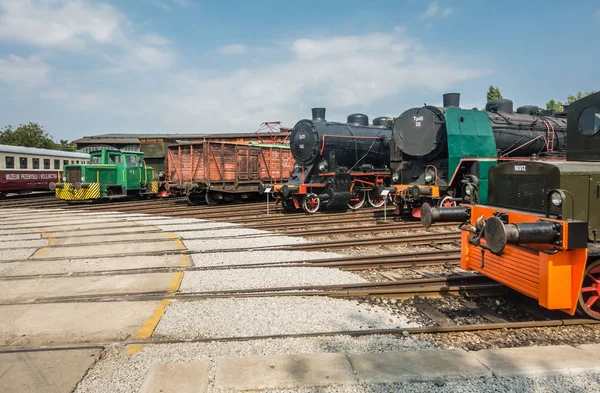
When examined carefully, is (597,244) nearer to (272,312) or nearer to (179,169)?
(272,312)

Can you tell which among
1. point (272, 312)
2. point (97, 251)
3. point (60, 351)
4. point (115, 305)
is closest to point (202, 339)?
point (272, 312)

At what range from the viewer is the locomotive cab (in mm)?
3453

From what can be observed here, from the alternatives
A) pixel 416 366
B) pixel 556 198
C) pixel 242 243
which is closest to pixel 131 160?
pixel 242 243

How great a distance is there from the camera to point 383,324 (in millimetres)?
4051

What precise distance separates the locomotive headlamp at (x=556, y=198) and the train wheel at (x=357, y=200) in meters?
10.3

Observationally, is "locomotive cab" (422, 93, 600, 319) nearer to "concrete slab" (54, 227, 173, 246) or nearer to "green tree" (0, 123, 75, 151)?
"concrete slab" (54, 227, 173, 246)

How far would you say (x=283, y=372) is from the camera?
10.0 feet

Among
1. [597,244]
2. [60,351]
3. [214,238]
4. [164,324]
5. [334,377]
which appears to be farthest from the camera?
[214,238]

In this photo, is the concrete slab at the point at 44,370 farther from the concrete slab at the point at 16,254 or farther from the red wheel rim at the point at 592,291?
the concrete slab at the point at 16,254

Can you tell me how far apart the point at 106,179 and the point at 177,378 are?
18.9 metres

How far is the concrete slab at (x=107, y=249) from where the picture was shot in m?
7.57

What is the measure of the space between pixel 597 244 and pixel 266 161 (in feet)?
50.6

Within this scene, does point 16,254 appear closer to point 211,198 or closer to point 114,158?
point 211,198

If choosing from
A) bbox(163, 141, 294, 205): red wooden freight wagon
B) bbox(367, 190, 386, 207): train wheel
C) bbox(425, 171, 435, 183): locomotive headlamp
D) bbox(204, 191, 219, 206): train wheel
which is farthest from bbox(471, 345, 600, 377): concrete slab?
bbox(204, 191, 219, 206): train wheel
